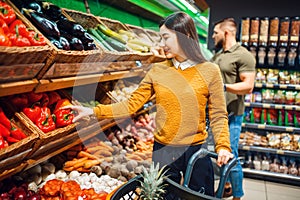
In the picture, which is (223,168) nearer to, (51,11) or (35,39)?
(35,39)

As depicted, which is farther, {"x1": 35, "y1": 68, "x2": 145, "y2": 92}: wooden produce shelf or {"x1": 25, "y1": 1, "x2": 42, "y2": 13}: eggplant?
{"x1": 25, "y1": 1, "x2": 42, "y2": 13}: eggplant

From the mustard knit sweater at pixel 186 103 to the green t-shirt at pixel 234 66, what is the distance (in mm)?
1378

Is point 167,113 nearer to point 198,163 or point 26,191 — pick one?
point 198,163

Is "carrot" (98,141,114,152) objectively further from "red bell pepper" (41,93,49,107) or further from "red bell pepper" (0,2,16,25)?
"red bell pepper" (0,2,16,25)

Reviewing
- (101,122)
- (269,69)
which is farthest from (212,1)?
(101,122)

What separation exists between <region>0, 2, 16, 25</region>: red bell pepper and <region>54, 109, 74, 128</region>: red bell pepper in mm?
687

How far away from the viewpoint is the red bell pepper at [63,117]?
219 cm

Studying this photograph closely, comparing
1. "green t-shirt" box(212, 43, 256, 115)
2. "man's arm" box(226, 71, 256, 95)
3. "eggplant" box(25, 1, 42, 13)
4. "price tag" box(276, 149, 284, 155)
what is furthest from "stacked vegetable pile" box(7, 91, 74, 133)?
"price tag" box(276, 149, 284, 155)

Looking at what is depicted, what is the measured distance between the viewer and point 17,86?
5.48ft

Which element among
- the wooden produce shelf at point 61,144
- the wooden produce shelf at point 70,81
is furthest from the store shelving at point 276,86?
the wooden produce shelf at point 61,144

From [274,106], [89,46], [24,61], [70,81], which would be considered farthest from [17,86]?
[274,106]

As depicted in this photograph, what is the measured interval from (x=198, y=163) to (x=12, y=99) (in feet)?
4.21

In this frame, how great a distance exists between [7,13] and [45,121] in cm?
69

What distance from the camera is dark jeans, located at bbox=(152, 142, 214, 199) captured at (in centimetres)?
218
